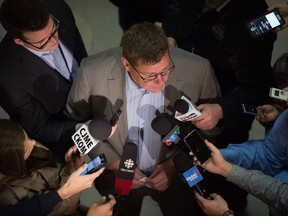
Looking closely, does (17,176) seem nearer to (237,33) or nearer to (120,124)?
(120,124)

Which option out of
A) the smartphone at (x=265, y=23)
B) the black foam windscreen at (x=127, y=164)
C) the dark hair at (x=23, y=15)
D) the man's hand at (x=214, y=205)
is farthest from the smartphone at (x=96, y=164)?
the smartphone at (x=265, y=23)

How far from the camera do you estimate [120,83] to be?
1.91 meters

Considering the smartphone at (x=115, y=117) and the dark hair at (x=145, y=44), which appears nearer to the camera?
the dark hair at (x=145, y=44)

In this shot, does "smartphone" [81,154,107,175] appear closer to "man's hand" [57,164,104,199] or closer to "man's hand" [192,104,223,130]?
"man's hand" [57,164,104,199]

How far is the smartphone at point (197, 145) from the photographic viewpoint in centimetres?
176

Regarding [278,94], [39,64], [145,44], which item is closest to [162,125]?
[145,44]

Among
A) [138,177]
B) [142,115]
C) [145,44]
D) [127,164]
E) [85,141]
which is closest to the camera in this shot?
[145,44]

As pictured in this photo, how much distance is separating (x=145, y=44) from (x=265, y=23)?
826 mm

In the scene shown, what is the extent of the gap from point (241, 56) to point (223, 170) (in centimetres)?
68

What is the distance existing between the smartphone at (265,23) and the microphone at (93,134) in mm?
984

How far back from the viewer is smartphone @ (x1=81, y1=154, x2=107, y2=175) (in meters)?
1.77

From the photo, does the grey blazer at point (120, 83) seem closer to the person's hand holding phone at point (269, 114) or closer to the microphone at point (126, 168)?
the microphone at point (126, 168)

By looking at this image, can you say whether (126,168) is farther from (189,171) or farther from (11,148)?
(11,148)

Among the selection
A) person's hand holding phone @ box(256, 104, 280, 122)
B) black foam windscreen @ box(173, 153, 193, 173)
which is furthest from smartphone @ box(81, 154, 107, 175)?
person's hand holding phone @ box(256, 104, 280, 122)
